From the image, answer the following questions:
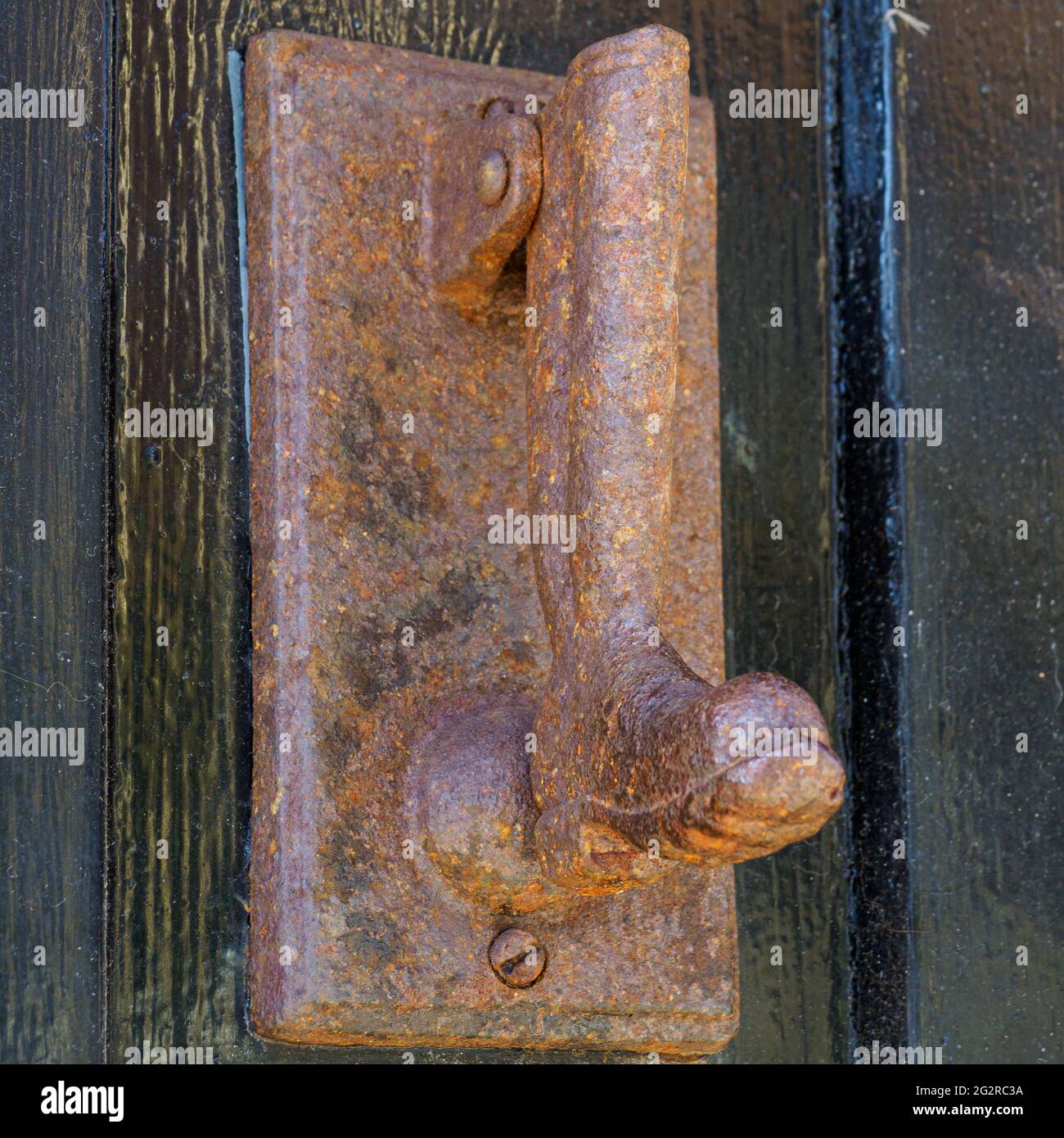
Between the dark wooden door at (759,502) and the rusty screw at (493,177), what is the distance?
0.39ft

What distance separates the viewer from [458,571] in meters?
0.68

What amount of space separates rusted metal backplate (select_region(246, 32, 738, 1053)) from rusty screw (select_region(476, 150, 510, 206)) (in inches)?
2.1

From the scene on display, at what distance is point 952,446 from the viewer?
0.74 meters

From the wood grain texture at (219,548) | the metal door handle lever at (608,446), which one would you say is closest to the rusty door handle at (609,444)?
the metal door handle lever at (608,446)

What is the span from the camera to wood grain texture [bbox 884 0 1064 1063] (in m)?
0.72

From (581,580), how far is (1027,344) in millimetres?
298

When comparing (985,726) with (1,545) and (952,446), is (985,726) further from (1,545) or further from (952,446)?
(1,545)

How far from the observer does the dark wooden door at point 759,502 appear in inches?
25.4

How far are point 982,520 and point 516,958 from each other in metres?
0.30
